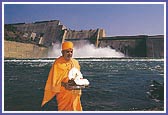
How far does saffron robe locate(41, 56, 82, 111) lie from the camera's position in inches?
163

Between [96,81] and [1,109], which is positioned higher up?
[96,81]

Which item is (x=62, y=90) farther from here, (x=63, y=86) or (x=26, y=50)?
(x=26, y=50)

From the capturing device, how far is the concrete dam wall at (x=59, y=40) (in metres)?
4.30

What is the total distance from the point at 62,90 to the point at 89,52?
1.86 feet

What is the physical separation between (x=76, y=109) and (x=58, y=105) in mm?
209

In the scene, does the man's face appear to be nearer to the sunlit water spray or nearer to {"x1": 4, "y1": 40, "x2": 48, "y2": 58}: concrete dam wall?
the sunlit water spray

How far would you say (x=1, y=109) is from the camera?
4.12 metres

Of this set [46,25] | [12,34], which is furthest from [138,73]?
[12,34]

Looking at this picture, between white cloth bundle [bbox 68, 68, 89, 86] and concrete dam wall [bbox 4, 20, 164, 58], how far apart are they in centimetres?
31

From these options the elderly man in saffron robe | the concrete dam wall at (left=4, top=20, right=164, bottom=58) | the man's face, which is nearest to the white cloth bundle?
the elderly man in saffron robe

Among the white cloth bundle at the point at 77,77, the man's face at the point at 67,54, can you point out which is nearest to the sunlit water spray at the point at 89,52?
the man's face at the point at 67,54

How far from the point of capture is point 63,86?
416 centimetres

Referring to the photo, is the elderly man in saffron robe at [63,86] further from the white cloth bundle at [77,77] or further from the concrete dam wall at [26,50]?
the concrete dam wall at [26,50]

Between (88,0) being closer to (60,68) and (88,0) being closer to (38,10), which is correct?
(38,10)
